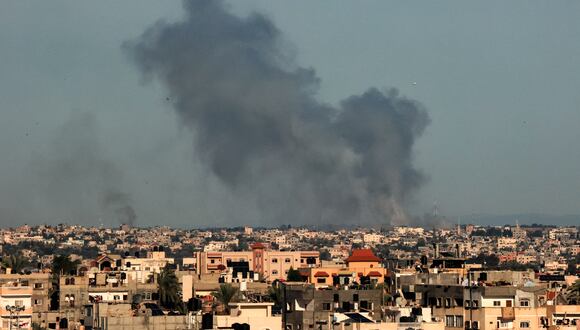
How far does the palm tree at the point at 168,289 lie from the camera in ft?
363

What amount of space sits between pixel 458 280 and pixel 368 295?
6600mm

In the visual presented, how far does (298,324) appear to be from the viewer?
288ft

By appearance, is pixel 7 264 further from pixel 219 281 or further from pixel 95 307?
pixel 95 307

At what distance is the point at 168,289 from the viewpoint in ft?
375

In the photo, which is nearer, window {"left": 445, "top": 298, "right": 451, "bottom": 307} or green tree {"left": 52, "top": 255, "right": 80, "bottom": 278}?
window {"left": 445, "top": 298, "right": 451, "bottom": 307}

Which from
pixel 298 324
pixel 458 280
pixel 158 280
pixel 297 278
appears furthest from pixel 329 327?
pixel 297 278

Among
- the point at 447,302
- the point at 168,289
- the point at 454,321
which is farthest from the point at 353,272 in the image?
the point at 454,321

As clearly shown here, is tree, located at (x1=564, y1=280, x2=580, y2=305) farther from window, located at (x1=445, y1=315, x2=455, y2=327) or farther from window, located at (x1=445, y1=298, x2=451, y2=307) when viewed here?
window, located at (x1=445, y1=315, x2=455, y2=327)

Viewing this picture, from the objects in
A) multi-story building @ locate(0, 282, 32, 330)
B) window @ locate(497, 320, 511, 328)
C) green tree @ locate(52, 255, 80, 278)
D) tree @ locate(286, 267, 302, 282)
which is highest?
tree @ locate(286, 267, 302, 282)

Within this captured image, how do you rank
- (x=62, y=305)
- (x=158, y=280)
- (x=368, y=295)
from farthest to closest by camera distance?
(x=158, y=280) → (x=62, y=305) → (x=368, y=295)

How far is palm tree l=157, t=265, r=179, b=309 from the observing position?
363ft

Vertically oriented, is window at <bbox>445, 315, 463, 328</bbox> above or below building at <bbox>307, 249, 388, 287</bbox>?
below

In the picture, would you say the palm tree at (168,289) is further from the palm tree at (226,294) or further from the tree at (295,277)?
the tree at (295,277)

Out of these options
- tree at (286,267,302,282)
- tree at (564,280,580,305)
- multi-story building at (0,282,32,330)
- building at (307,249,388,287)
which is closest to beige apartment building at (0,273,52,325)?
multi-story building at (0,282,32,330)
